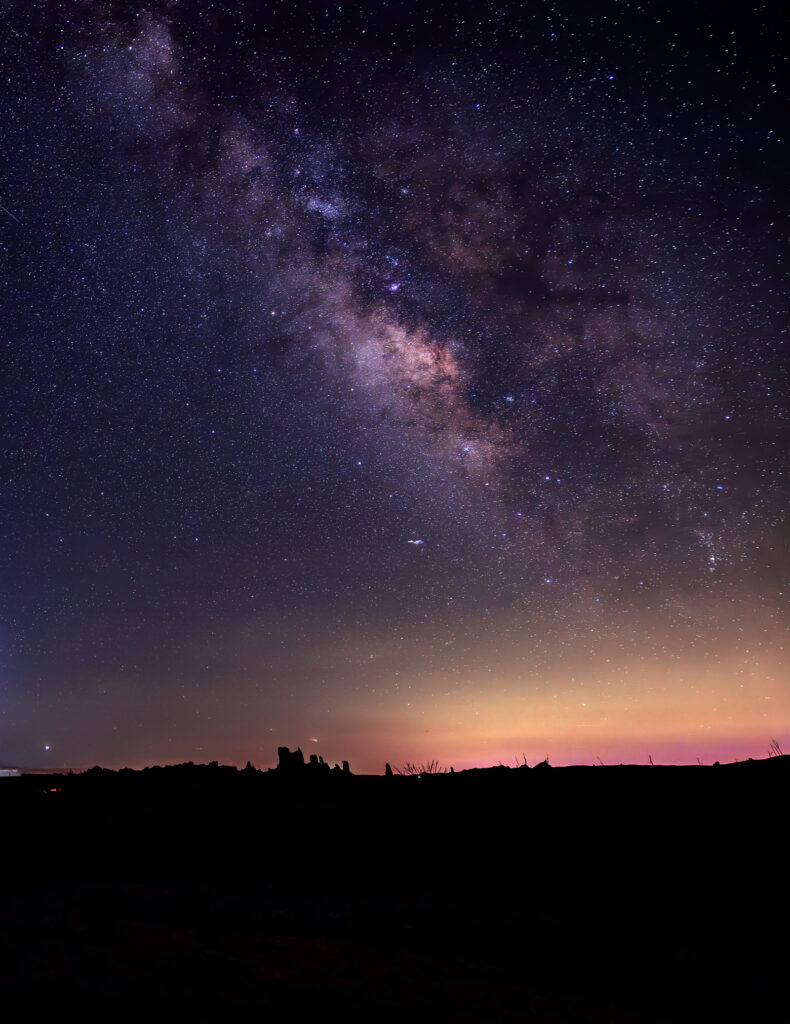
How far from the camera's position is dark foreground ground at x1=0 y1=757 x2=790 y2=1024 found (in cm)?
357

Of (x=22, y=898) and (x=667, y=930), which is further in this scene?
(x=22, y=898)

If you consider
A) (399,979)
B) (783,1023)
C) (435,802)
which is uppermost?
(435,802)

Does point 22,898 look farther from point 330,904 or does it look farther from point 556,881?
point 556,881

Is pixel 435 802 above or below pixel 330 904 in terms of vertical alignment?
above

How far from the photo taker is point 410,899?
5965 mm

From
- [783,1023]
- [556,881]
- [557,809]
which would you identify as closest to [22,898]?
[556,881]

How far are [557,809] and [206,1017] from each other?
17.8 feet

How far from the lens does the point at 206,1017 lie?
121 inches

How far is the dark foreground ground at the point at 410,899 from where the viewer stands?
3.57 m

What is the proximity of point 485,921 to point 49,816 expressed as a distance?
693 cm

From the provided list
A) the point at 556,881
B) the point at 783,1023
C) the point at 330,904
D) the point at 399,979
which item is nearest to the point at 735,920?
the point at 783,1023

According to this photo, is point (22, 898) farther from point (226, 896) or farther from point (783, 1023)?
point (783, 1023)

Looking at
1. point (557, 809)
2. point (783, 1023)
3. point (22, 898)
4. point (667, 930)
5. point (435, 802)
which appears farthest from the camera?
point (435, 802)

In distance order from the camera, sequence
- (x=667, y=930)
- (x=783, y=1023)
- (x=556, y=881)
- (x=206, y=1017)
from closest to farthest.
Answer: (x=206, y=1017), (x=783, y=1023), (x=667, y=930), (x=556, y=881)
